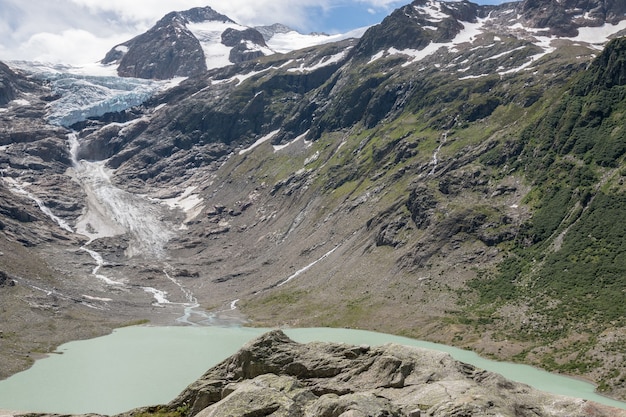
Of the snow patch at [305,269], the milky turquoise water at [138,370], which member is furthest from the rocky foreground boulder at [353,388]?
the snow patch at [305,269]

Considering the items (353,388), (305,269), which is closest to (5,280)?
(305,269)

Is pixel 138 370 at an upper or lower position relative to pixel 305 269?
upper

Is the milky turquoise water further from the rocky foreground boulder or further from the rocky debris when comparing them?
the rocky foreground boulder

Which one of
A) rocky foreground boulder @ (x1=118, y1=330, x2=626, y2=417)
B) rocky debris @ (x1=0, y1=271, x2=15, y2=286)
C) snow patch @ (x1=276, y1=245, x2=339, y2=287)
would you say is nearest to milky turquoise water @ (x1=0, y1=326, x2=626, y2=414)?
rocky debris @ (x1=0, y1=271, x2=15, y2=286)

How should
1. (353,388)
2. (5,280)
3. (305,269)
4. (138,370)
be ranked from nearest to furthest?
(353,388)
(138,370)
(5,280)
(305,269)

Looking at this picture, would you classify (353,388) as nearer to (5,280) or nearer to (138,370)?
(138,370)

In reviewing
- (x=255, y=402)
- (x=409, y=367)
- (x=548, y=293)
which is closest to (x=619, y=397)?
(x=548, y=293)

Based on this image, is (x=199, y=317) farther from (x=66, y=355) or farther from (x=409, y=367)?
(x=409, y=367)
